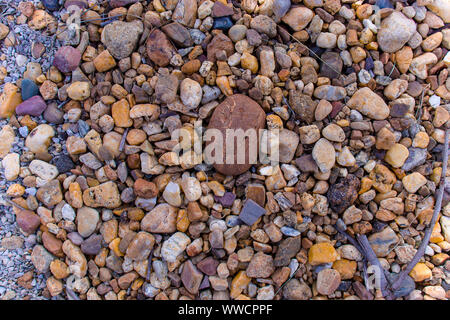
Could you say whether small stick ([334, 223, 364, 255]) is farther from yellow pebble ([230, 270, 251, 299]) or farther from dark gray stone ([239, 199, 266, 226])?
yellow pebble ([230, 270, 251, 299])

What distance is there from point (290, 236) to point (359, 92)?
756 mm

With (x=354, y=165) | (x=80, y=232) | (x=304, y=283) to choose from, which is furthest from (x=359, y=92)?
(x=80, y=232)

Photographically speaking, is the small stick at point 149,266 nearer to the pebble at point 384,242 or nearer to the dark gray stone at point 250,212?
the dark gray stone at point 250,212

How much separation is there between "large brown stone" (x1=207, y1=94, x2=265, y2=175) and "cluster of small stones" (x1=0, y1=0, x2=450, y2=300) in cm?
1

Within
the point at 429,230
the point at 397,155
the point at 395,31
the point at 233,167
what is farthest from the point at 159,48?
the point at 429,230

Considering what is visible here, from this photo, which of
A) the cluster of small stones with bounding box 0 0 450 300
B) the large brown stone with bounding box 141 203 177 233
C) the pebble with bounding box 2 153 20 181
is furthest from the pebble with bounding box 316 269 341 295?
the pebble with bounding box 2 153 20 181

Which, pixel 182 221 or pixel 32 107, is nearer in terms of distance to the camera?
pixel 182 221

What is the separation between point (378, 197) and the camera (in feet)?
5.37

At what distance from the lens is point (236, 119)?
156cm

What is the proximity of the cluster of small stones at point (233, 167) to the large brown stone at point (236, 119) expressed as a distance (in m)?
0.01

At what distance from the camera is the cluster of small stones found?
1.57 metres

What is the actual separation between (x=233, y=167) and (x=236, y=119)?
8.7 inches

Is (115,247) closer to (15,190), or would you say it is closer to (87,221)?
(87,221)

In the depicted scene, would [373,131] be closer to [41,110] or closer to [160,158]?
[160,158]
